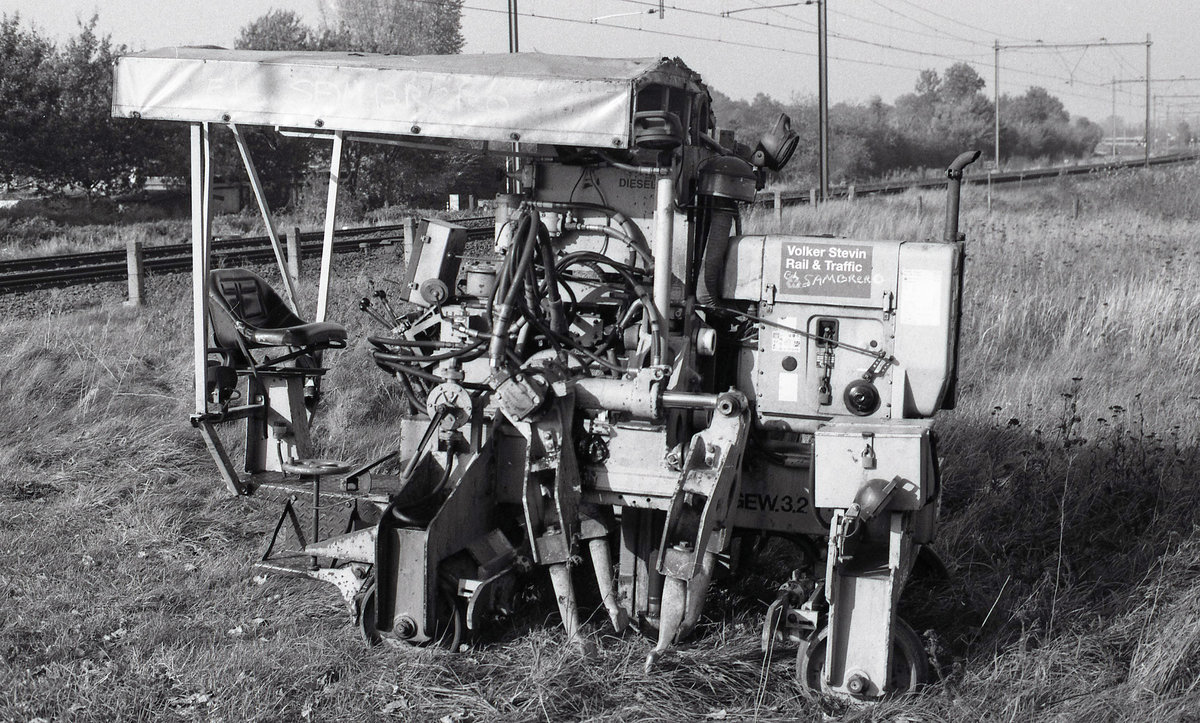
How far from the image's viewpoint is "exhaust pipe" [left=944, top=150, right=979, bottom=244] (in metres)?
4.80

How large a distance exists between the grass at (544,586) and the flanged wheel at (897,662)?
8cm

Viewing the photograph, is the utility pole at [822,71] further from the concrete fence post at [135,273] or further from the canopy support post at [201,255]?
the canopy support post at [201,255]

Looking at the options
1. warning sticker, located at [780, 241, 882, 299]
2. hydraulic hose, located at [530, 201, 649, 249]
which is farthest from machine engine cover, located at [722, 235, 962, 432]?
hydraulic hose, located at [530, 201, 649, 249]

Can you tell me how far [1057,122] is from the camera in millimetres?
64188

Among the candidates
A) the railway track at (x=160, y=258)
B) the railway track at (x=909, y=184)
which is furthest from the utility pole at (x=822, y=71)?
the railway track at (x=160, y=258)

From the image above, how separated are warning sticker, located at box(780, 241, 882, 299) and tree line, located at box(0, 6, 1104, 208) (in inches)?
364

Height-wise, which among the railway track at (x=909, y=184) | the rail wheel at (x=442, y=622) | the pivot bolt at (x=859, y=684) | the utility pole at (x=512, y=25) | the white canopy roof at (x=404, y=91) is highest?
the utility pole at (x=512, y=25)

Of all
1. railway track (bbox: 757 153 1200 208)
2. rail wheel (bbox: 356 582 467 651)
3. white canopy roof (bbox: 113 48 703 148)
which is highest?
railway track (bbox: 757 153 1200 208)

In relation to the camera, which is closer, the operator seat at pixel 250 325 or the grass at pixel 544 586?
the grass at pixel 544 586

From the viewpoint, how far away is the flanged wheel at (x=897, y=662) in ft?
14.2

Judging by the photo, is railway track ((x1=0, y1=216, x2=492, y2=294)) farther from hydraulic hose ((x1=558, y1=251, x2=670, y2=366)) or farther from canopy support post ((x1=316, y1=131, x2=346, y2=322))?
hydraulic hose ((x1=558, y1=251, x2=670, y2=366))

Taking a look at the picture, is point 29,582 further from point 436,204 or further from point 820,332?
point 436,204

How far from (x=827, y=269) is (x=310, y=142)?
97.0ft

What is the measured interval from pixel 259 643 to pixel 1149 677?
11.5 ft
